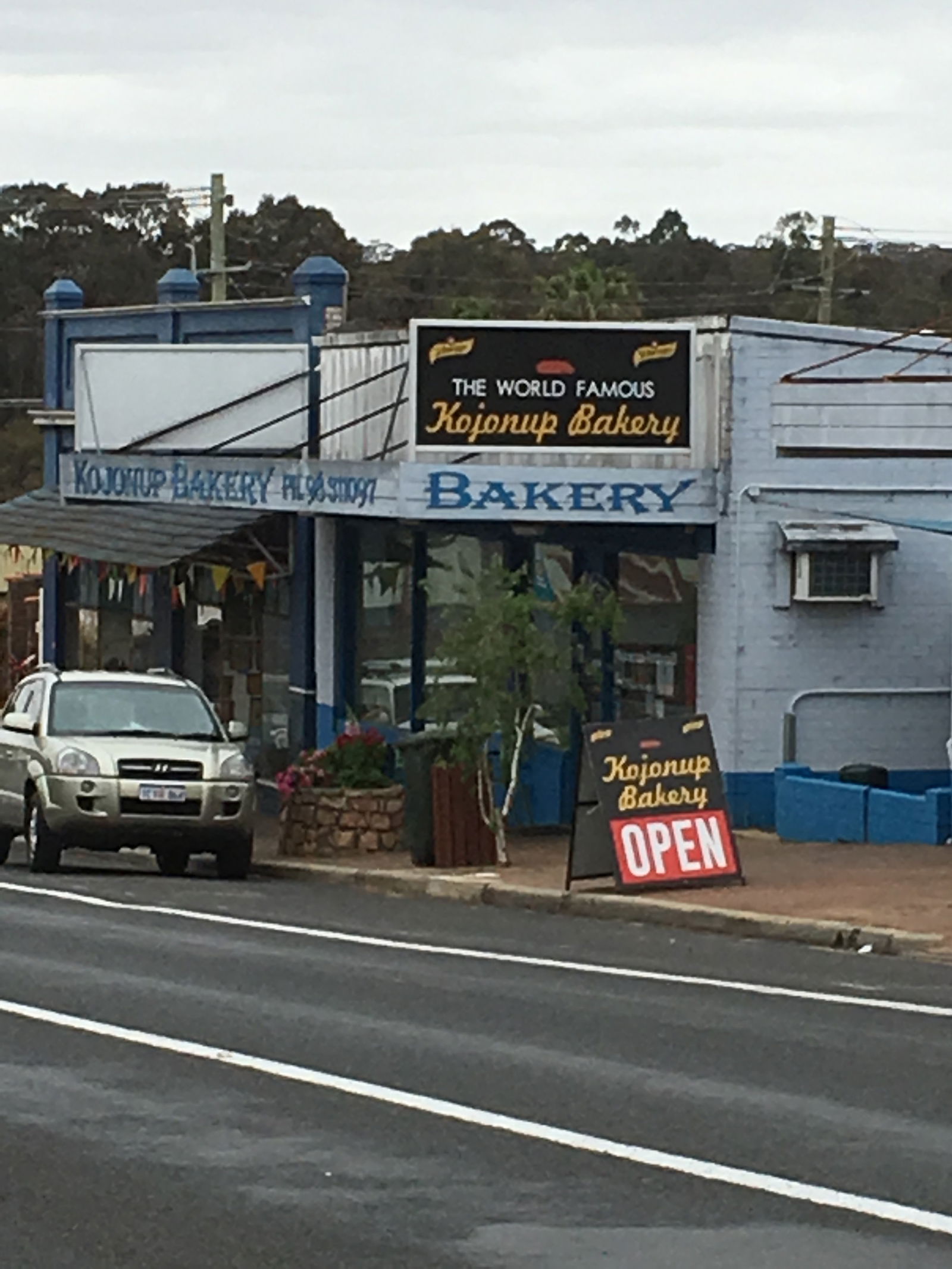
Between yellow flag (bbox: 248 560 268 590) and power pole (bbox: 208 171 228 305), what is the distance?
2424 centimetres

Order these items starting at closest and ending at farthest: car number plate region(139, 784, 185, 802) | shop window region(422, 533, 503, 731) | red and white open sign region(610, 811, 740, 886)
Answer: red and white open sign region(610, 811, 740, 886) < car number plate region(139, 784, 185, 802) < shop window region(422, 533, 503, 731)

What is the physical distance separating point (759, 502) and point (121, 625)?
14475mm

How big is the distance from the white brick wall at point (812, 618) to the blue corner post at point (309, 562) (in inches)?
277

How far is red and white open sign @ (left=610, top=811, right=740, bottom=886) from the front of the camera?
1883 cm

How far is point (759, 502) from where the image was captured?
2364cm

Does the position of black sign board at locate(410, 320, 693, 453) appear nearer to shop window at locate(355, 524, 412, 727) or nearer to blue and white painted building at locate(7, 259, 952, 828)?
blue and white painted building at locate(7, 259, 952, 828)

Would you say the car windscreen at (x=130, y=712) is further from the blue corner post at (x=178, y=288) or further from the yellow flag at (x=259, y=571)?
the blue corner post at (x=178, y=288)

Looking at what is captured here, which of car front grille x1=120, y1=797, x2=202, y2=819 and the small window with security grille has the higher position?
the small window with security grille

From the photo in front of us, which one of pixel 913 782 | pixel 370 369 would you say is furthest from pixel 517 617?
pixel 370 369

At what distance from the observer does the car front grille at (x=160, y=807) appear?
2144 cm

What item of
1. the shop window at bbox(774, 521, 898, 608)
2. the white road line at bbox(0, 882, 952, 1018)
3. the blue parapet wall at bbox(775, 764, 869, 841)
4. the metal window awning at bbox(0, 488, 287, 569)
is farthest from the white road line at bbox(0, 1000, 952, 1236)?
the metal window awning at bbox(0, 488, 287, 569)

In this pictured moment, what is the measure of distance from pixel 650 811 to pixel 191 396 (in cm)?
1336

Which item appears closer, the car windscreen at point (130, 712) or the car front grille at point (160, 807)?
the car front grille at point (160, 807)

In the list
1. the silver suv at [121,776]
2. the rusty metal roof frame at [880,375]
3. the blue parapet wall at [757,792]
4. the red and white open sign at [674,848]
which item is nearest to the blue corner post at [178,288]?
the silver suv at [121,776]
